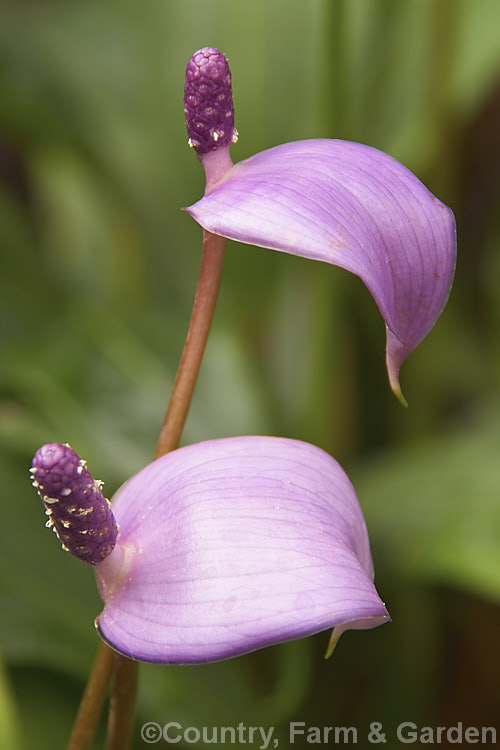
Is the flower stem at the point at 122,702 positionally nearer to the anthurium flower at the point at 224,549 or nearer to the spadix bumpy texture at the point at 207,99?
the anthurium flower at the point at 224,549

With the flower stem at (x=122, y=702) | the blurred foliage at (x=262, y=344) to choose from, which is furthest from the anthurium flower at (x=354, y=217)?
the blurred foliage at (x=262, y=344)

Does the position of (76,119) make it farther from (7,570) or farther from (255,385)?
(7,570)

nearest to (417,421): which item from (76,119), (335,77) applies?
(335,77)

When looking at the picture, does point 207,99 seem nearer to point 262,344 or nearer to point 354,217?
point 354,217

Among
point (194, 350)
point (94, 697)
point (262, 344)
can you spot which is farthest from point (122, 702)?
point (262, 344)

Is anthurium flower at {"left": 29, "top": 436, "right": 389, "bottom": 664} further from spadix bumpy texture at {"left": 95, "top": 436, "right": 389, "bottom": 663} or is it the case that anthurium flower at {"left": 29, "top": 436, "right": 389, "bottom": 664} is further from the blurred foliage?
the blurred foliage

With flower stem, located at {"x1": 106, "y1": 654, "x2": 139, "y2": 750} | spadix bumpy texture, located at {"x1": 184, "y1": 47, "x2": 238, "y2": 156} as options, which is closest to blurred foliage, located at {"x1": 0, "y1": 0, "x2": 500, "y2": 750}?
flower stem, located at {"x1": 106, "y1": 654, "x2": 139, "y2": 750}

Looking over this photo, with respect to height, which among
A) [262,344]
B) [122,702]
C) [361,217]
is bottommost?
[262,344]
